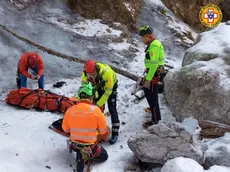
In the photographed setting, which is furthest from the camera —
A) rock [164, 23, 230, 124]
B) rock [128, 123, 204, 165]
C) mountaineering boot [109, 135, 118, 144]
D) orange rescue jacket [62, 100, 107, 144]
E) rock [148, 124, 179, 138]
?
rock [164, 23, 230, 124]

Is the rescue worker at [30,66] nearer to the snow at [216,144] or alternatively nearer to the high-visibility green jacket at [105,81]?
the high-visibility green jacket at [105,81]

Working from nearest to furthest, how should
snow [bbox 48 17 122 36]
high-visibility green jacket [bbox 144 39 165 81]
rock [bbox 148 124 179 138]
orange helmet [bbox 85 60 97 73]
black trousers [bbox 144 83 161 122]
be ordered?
rock [bbox 148 124 179 138] → orange helmet [bbox 85 60 97 73] → high-visibility green jacket [bbox 144 39 165 81] → black trousers [bbox 144 83 161 122] → snow [bbox 48 17 122 36]

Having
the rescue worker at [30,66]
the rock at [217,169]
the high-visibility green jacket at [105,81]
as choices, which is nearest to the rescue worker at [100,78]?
the high-visibility green jacket at [105,81]

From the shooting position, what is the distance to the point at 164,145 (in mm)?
5871

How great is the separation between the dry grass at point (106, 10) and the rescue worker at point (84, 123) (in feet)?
33.6

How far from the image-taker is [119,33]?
47.5 feet

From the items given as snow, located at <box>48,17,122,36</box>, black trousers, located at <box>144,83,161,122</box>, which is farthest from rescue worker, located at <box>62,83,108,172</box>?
snow, located at <box>48,17,122,36</box>

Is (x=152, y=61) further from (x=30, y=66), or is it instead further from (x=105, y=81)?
(x=30, y=66)

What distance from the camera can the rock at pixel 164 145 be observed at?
5766mm

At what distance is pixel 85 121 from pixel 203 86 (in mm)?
3233

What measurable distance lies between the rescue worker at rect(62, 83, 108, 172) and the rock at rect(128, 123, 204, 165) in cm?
81

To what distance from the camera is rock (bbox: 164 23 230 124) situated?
727cm

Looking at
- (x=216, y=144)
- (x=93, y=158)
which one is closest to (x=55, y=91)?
(x=93, y=158)

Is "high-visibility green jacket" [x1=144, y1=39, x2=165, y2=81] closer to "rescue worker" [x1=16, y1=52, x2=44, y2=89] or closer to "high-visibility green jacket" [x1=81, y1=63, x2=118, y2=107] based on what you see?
"high-visibility green jacket" [x1=81, y1=63, x2=118, y2=107]
